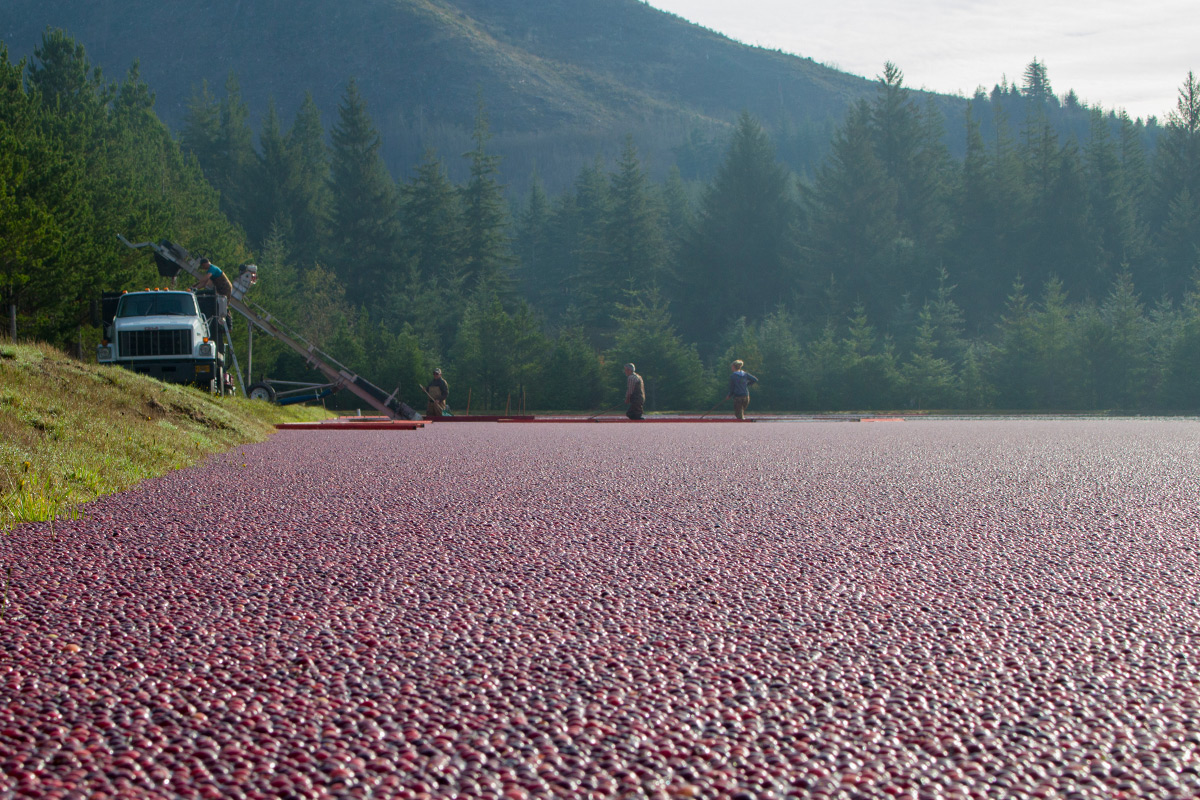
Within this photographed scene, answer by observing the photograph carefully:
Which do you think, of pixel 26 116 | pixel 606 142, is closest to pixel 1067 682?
pixel 26 116

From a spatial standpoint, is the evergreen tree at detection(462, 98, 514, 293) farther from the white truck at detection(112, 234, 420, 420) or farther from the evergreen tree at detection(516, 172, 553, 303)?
the white truck at detection(112, 234, 420, 420)

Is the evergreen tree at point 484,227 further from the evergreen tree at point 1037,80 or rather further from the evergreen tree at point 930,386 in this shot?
the evergreen tree at point 1037,80

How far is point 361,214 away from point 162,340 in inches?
2071

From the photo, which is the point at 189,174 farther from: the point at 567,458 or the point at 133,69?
the point at 567,458

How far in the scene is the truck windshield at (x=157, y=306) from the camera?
22359 millimetres

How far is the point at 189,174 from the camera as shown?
55531mm

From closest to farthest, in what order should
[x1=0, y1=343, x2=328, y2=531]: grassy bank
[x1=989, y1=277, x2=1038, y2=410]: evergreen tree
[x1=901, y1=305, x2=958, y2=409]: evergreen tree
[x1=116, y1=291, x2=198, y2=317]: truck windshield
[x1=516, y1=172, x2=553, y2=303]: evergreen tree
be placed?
[x1=0, y1=343, x2=328, y2=531]: grassy bank < [x1=116, y1=291, x2=198, y2=317]: truck windshield < [x1=901, y1=305, x2=958, y2=409]: evergreen tree < [x1=989, y1=277, x2=1038, y2=410]: evergreen tree < [x1=516, y1=172, x2=553, y2=303]: evergreen tree

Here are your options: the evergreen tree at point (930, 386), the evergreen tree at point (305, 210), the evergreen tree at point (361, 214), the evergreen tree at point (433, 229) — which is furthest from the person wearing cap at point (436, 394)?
the evergreen tree at point (305, 210)

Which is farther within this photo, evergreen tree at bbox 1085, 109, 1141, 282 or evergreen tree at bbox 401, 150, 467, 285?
evergreen tree at bbox 1085, 109, 1141, 282

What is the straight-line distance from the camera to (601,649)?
362 centimetres

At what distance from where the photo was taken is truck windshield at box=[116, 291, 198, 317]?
73.4ft

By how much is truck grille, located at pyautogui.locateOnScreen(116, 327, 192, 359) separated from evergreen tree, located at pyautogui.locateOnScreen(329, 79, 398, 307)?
46431 mm

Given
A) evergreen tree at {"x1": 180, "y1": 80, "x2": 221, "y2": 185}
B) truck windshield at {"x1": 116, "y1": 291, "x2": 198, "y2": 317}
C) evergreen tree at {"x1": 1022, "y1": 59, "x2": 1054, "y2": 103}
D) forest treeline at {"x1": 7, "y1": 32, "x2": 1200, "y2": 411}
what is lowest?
truck windshield at {"x1": 116, "y1": 291, "x2": 198, "y2": 317}

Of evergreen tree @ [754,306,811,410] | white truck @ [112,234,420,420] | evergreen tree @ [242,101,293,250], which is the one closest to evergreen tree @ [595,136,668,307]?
evergreen tree @ [242,101,293,250]
